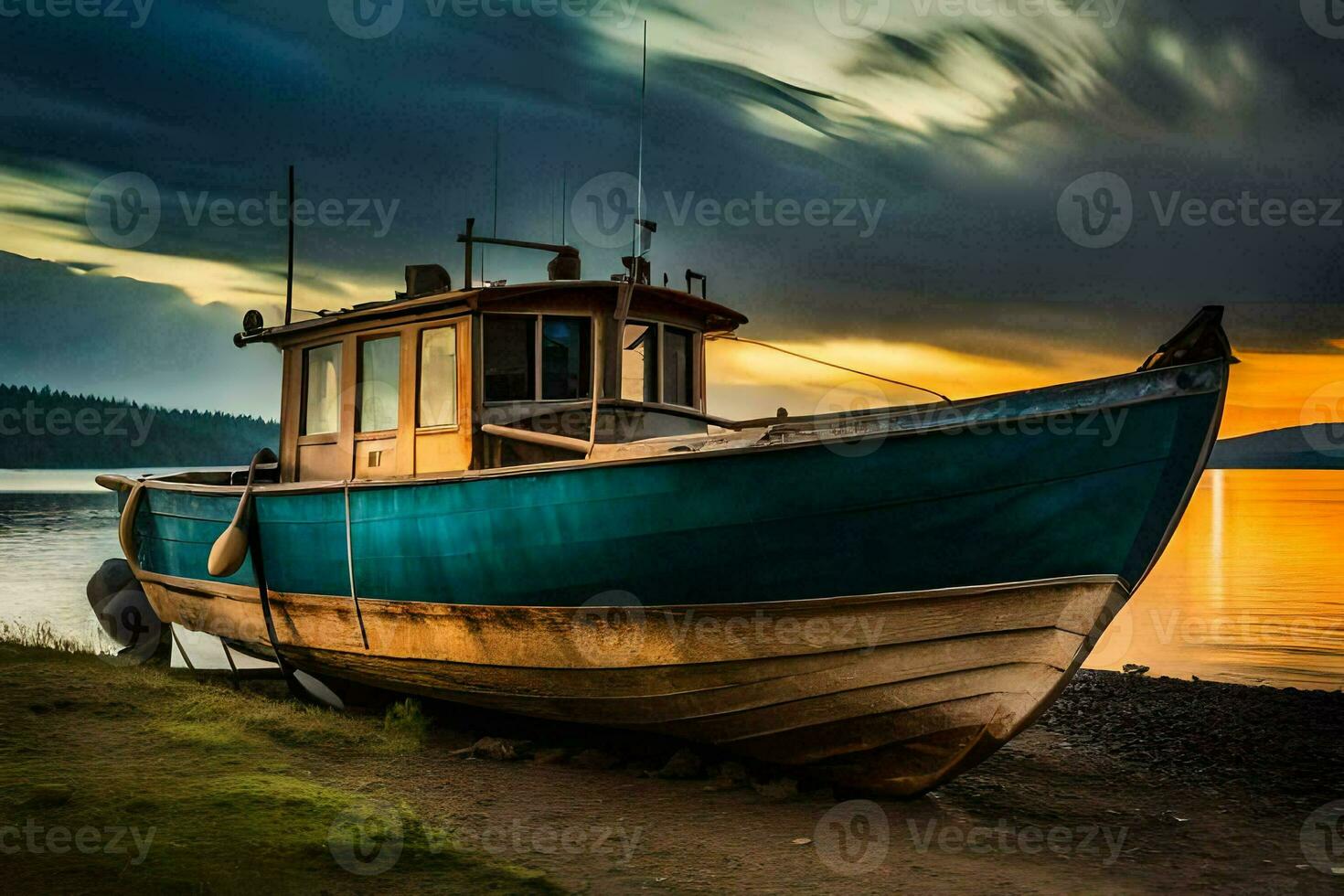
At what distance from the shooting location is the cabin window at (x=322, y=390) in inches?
333

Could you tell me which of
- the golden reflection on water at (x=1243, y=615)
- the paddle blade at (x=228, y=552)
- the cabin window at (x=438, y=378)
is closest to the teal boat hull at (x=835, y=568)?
the cabin window at (x=438, y=378)

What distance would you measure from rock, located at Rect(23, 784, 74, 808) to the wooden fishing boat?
2.52m

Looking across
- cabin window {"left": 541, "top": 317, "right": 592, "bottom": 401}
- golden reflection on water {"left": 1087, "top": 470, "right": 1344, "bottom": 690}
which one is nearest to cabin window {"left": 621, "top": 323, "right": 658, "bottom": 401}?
cabin window {"left": 541, "top": 317, "right": 592, "bottom": 401}

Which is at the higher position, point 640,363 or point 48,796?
point 640,363

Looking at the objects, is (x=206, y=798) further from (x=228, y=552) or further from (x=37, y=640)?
(x=37, y=640)

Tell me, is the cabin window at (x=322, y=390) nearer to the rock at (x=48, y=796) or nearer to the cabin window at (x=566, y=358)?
the cabin window at (x=566, y=358)

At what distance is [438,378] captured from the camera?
7.56 m

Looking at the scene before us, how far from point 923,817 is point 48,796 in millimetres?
4504

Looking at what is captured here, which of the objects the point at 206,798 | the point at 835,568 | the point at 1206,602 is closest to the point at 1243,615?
the point at 1206,602

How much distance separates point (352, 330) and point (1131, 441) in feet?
19.8

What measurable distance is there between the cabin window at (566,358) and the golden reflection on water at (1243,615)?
29.9 ft

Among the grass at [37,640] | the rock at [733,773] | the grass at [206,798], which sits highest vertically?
the grass at [37,640]

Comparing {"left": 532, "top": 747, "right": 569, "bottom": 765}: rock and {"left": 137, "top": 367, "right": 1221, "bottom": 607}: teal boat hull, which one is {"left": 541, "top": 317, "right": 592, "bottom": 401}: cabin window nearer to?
{"left": 137, "top": 367, "right": 1221, "bottom": 607}: teal boat hull

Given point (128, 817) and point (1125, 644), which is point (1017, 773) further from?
point (1125, 644)
